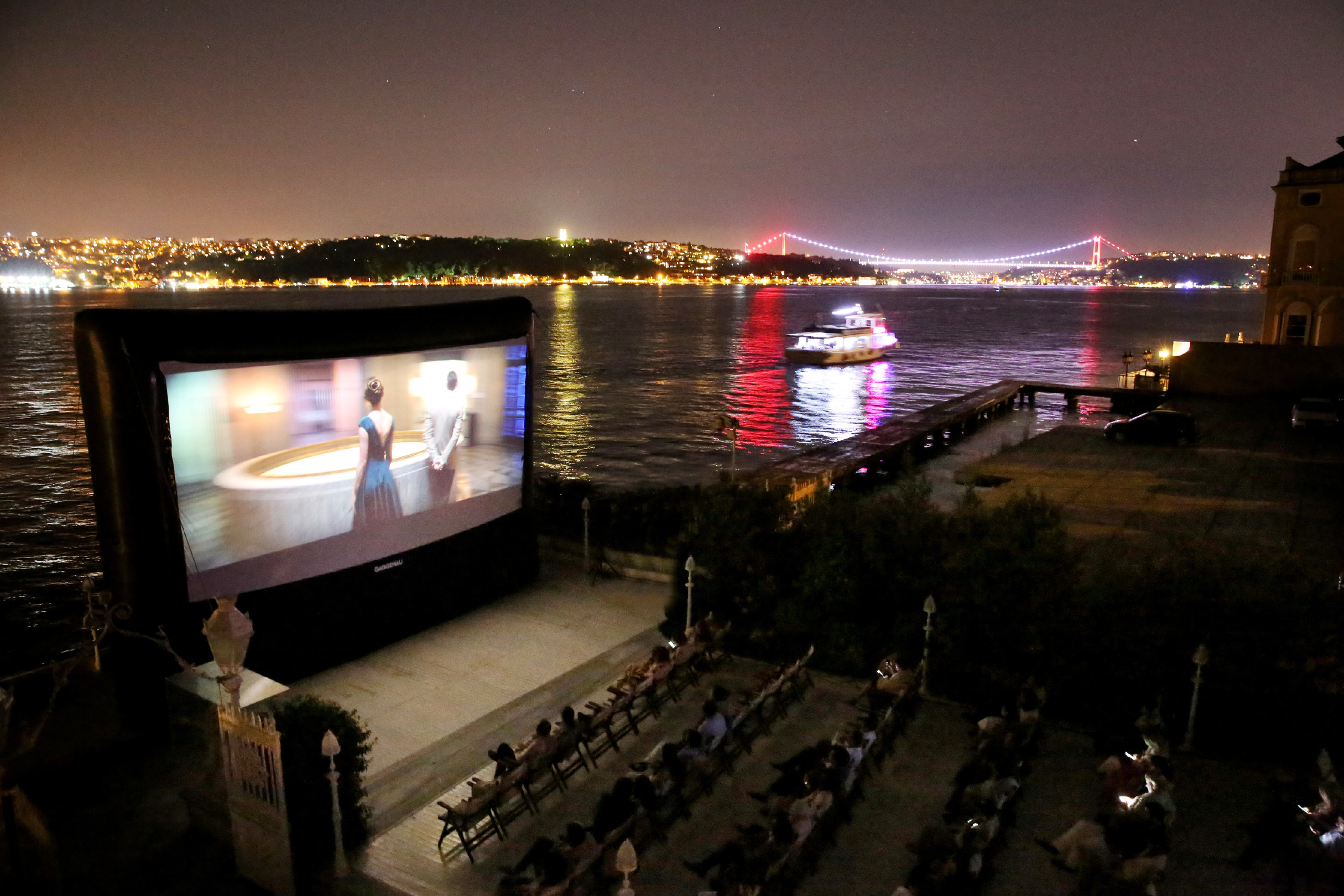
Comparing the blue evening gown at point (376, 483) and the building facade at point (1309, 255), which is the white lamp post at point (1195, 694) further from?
the building facade at point (1309, 255)

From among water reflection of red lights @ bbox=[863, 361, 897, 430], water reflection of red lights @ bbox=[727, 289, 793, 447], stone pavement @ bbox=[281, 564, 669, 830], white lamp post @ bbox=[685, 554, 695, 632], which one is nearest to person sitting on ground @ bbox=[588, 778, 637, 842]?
stone pavement @ bbox=[281, 564, 669, 830]

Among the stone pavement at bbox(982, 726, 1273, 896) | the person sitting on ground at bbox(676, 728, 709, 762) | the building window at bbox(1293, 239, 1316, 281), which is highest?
the building window at bbox(1293, 239, 1316, 281)

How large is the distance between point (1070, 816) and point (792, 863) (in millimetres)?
2399

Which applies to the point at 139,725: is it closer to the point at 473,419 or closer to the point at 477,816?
the point at 477,816

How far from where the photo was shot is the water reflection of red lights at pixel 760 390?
125 ft

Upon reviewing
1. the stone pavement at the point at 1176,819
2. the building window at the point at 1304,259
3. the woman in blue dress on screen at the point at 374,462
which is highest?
the building window at the point at 1304,259

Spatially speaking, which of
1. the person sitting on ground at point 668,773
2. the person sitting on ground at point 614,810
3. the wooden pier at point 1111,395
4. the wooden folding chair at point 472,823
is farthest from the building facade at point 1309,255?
the wooden folding chair at point 472,823

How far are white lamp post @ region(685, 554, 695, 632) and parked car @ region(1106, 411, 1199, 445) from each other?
17897mm

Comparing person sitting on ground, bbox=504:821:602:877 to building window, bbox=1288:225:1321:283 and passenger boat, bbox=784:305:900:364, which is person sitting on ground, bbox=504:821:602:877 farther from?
passenger boat, bbox=784:305:900:364

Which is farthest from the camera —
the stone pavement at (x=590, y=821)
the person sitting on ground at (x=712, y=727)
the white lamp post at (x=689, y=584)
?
the white lamp post at (x=689, y=584)

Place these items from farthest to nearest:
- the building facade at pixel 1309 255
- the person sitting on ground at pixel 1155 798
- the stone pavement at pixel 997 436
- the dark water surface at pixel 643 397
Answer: the building facade at pixel 1309 255
the dark water surface at pixel 643 397
the stone pavement at pixel 997 436
the person sitting on ground at pixel 1155 798

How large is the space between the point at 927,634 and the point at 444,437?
5.55 metres

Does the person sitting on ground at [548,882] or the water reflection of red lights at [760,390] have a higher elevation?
the person sitting on ground at [548,882]

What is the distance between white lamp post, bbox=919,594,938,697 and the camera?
8.13 meters
